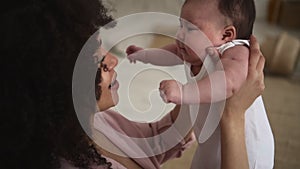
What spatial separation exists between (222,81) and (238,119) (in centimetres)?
8

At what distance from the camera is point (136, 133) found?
3.11ft

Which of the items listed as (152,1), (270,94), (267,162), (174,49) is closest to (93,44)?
(174,49)


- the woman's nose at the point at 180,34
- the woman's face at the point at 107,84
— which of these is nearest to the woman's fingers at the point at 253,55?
the woman's nose at the point at 180,34

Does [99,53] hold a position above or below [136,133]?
above

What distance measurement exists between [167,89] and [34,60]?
201 mm

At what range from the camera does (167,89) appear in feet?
2.28

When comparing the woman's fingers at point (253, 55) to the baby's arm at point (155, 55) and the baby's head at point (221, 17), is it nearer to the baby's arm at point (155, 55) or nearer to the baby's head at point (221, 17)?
the baby's head at point (221, 17)

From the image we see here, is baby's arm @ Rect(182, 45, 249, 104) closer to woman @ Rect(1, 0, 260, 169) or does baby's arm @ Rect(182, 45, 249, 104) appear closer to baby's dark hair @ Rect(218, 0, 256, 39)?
baby's dark hair @ Rect(218, 0, 256, 39)

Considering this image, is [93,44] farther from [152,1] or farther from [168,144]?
[152,1]

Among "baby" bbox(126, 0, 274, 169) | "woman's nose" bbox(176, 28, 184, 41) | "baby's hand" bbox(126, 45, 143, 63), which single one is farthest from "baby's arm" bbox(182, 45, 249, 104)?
"baby's hand" bbox(126, 45, 143, 63)

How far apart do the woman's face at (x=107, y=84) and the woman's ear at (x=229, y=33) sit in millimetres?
222

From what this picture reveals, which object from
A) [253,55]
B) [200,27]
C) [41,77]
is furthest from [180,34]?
[41,77]

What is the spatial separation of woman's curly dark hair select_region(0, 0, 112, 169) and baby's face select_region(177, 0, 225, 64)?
9.9 inches

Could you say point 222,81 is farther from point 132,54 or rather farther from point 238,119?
point 132,54
